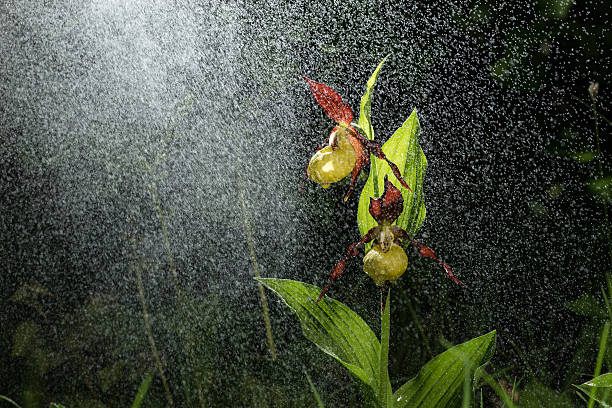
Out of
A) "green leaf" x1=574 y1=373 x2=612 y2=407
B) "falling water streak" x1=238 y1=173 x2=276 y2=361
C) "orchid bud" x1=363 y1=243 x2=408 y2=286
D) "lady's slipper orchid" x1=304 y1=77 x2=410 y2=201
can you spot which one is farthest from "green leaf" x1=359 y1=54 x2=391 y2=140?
"falling water streak" x1=238 y1=173 x2=276 y2=361

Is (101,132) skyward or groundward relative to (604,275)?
skyward

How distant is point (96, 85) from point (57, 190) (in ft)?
1.11

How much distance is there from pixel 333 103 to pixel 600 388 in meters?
0.60

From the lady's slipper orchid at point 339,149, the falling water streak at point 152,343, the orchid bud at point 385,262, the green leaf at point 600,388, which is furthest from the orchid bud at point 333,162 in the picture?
the falling water streak at point 152,343

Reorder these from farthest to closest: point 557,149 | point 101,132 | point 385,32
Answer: point 101,132, point 385,32, point 557,149

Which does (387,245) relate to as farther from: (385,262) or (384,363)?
(384,363)

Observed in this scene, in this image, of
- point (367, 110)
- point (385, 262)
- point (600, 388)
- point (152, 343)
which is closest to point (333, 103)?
point (367, 110)

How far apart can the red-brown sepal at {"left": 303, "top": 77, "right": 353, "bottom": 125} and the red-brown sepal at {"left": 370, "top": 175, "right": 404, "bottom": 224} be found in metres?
0.12

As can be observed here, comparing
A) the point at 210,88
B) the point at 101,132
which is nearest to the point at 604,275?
the point at 210,88

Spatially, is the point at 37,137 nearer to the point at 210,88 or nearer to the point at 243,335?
the point at 210,88

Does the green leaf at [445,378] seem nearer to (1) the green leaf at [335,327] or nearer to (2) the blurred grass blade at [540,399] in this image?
(1) the green leaf at [335,327]

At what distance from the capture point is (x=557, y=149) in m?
1.52

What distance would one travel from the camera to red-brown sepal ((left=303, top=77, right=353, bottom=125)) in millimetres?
920

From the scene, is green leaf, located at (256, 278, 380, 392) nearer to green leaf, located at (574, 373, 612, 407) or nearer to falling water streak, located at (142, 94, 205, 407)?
green leaf, located at (574, 373, 612, 407)
